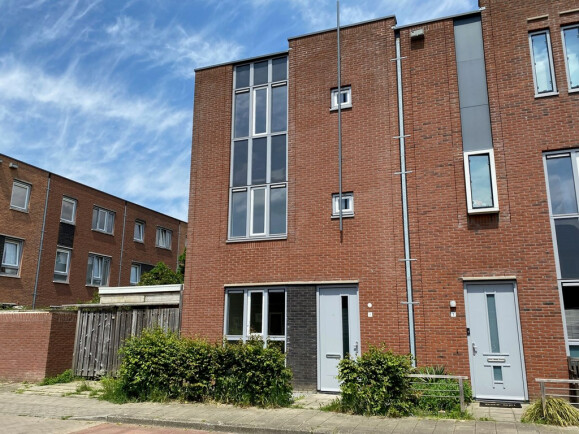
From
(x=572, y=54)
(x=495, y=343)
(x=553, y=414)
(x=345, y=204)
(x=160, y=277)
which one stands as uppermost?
(x=572, y=54)

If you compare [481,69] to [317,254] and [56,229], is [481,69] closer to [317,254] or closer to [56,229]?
[317,254]

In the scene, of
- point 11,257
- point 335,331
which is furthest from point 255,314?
point 11,257

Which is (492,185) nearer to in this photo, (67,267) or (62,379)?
(62,379)

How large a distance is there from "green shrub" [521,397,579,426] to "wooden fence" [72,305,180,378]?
9.06 metres

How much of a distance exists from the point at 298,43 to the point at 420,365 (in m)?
9.41

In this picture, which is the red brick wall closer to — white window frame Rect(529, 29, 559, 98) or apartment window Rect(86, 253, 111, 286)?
apartment window Rect(86, 253, 111, 286)

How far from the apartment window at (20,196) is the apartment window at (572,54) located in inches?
894

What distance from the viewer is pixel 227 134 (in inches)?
566

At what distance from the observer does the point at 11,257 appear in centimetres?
Answer: 2250

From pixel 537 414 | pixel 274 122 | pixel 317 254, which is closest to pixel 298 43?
pixel 274 122

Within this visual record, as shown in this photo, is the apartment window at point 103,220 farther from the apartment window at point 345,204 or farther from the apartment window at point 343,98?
the apartment window at point 345,204

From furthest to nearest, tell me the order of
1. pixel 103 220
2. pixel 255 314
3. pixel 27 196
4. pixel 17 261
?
1. pixel 103 220
2. pixel 27 196
3. pixel 17 261
4. pixel 255 314

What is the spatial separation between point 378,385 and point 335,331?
10.0 ft

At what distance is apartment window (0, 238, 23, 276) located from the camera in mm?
22125
